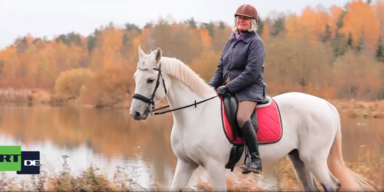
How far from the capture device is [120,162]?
912 centimetres

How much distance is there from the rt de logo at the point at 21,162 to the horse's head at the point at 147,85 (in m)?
2.98

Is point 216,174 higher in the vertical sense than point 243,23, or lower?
lower

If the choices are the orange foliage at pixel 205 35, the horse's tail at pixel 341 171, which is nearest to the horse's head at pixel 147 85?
the horse's tail at pixel 341 171

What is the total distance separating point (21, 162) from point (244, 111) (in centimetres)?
394

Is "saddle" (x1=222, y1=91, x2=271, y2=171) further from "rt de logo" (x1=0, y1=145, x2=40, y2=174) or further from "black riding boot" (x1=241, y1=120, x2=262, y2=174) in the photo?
"rt de logo" (x1=0, y1=145, x2=40, y2=174)

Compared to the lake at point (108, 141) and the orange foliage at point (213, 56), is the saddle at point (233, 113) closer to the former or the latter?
→ the lake at point (108, 141)

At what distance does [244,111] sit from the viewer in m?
4.15

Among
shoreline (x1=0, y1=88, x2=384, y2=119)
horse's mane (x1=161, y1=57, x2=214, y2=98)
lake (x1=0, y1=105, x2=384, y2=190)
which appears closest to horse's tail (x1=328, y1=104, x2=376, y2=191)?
horse's mane (x1=161, y1=57, x2=214, y2=98)

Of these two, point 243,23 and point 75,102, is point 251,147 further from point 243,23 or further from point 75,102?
point 75,102

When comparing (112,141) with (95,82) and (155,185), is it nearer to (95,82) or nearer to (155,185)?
(155,185)

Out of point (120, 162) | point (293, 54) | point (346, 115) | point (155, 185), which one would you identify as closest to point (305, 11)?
point (293, 54)

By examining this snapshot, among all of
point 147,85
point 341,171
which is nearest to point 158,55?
point 147,85

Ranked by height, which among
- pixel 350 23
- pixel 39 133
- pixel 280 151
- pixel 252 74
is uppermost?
pixel 350 23

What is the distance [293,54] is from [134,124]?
10580 mm
